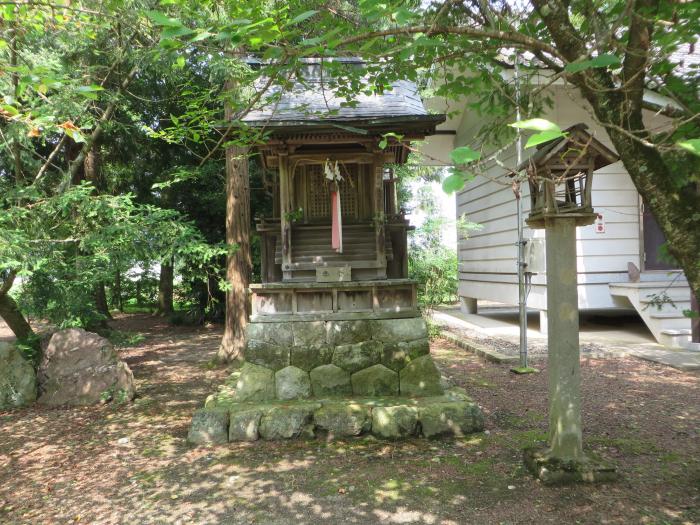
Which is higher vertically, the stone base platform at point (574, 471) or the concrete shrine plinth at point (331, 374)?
the concrete shrine plinth at point (331, 374)

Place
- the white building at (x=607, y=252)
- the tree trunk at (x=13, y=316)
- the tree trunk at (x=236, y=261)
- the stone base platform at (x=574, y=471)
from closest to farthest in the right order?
the stone base platform at (x=574, y=471), the tree trunk at (x=13, y=316), the white building at (x=607, y=252), the tree trunk at (x=236, y=261)

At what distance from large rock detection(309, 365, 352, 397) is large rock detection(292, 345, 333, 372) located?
0.25 ft

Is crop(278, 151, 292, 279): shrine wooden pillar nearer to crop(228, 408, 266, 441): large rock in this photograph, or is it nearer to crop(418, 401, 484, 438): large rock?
crop(228, 408, 266, 441): large rock

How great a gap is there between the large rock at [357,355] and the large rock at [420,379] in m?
0.43

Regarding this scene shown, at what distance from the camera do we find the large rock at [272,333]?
621 centimetres

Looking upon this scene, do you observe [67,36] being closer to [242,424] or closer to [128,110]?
[128,110]

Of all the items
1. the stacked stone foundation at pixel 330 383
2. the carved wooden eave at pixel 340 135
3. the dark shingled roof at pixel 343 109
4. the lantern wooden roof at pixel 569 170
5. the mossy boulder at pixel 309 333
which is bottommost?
the stacked stone foundation at pixel 330 383

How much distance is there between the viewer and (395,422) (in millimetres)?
5438

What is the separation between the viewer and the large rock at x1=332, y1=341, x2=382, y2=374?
6.18m

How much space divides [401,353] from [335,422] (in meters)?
1.31

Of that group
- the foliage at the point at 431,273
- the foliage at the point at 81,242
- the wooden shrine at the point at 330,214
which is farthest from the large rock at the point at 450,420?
the foliage at the point at 431,273

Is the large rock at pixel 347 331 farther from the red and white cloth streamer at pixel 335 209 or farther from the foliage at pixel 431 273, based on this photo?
the foliage at pixel 431 273

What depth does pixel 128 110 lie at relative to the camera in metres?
11.8

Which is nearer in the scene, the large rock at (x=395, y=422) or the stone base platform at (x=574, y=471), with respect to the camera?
the stone base platform at (x=574, y=471)
